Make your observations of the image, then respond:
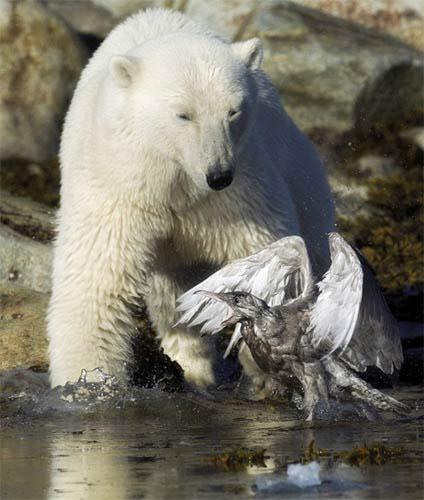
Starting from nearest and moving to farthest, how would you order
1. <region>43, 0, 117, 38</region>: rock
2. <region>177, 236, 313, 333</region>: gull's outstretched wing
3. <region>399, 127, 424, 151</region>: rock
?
<region>177, 236, 313, 333</region>: gull's outstretched wing < <region>399, 127, 424, 151</region>: rock < <region>43, 0, 117, 38</region>: rock

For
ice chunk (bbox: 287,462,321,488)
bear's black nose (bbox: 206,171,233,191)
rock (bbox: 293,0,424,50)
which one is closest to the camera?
ice chunk (bbox: 287,462,321,488)

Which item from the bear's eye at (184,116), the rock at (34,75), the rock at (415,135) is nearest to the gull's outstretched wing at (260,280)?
the bear's eye at (184,116)

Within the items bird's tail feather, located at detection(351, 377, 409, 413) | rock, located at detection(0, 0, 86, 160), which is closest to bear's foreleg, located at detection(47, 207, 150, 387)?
bird's tail feather, located at detection(351, 377, 409, 413)

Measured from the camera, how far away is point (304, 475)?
4.24 m

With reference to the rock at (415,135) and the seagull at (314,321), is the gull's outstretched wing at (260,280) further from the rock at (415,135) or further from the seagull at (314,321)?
the rock at (415,135)

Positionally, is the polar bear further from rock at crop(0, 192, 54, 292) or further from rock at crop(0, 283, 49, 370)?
rock at crop(0, 192, 54, 292)

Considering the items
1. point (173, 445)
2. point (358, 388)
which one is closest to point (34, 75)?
point (358, 388)

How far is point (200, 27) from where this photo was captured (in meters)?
6.89

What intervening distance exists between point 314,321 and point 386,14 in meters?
8.93

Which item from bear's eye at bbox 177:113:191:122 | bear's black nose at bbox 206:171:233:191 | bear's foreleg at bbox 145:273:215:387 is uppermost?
bear's eye at bbox 177:113:191:122

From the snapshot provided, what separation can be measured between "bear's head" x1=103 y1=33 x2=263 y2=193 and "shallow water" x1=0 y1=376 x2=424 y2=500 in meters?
1.03

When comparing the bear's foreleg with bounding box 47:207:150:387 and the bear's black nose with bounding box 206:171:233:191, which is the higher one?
the bear's black nose with bounding box 206:171:233:191

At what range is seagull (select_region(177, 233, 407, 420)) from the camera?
229 inches

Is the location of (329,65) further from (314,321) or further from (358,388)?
(358,388)
